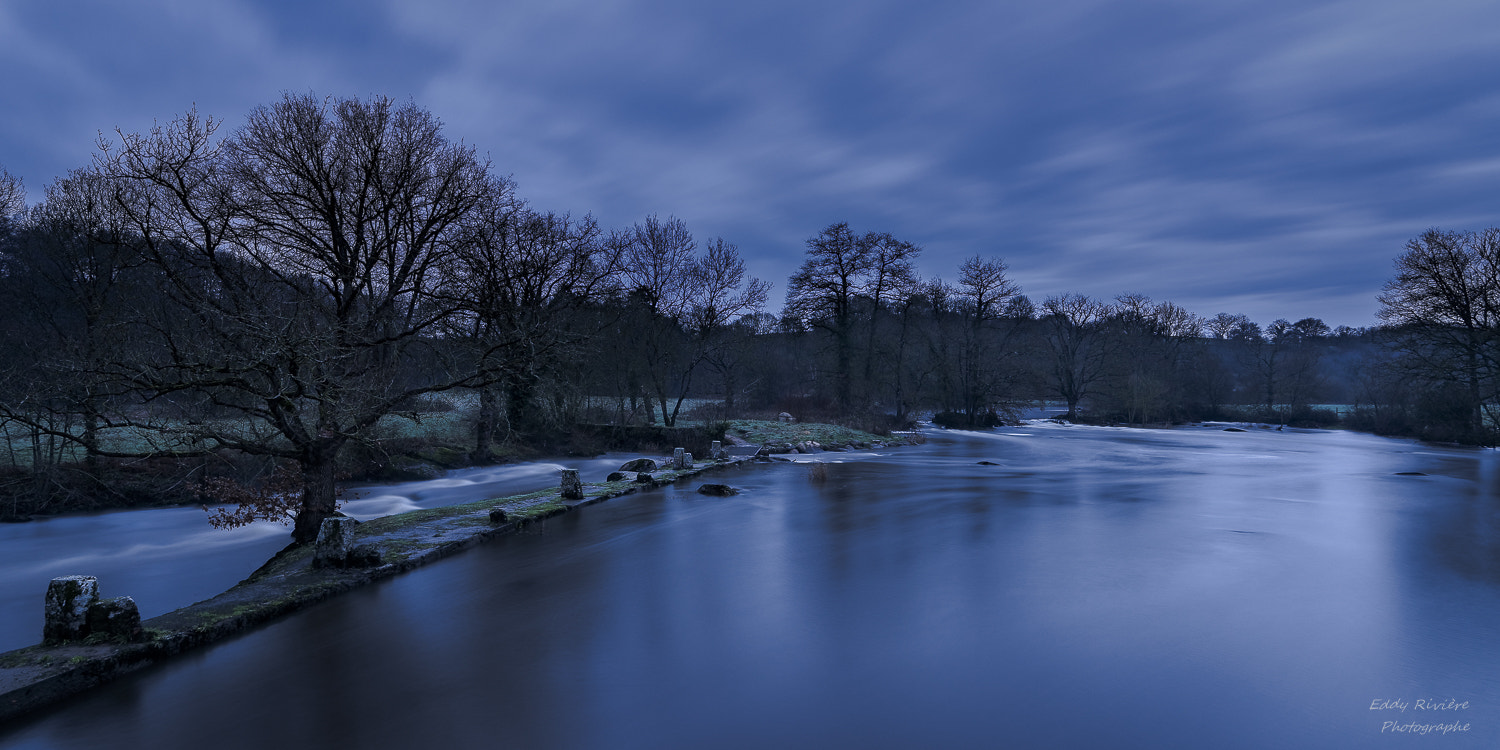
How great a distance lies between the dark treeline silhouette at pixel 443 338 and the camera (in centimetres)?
927

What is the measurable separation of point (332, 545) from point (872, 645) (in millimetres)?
6105

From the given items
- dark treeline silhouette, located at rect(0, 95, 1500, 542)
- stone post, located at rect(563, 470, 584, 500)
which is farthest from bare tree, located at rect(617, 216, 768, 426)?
stone post, located at rect(563, 470, 584, 500)

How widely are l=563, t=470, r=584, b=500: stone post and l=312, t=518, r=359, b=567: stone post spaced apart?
246 inches

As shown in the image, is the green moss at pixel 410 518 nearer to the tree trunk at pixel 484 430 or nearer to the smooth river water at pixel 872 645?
the smooth river water at pixel 872 645

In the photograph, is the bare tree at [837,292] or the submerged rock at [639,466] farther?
the bare tree at [837,292]

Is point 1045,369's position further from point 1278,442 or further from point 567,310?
point 567,310

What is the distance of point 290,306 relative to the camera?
11.8 meters

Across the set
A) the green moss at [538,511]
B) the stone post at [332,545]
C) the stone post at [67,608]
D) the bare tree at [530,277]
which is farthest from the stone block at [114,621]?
the bare tree at [530,277]

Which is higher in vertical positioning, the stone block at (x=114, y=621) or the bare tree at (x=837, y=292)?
the bare tree at (x=837, y=292)

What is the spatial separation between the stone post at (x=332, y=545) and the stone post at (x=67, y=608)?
8.54ft

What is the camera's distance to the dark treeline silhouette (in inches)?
365

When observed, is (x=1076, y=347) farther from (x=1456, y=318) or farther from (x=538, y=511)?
(x=538, y=511)

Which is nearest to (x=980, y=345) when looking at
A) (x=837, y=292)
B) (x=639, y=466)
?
(x=837, y=292)

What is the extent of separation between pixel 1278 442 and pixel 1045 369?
58.1 feet
